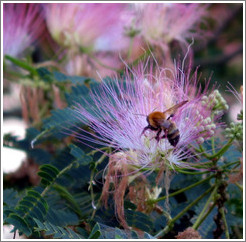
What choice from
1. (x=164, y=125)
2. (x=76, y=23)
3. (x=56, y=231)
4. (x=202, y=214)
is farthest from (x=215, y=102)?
(x=76, y=23)

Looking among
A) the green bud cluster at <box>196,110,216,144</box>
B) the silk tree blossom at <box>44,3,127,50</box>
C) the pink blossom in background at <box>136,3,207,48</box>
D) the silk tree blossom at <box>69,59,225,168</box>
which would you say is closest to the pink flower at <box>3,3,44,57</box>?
the silk tree blossom at <box>44,3,127,50</box>

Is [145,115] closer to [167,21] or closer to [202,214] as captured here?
[202,214]

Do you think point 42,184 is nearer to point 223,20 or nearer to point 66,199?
point 66,199

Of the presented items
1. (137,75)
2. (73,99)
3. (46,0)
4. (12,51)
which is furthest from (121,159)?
(46,0)

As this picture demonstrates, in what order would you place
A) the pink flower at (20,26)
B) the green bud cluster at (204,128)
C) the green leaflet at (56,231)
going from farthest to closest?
the pink flower at (20,26)
the green bud cluster at (204,128)
the green leaflet at (56,231)

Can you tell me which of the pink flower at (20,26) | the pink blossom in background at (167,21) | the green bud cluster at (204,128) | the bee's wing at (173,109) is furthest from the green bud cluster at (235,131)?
the pink flower at (20,26)

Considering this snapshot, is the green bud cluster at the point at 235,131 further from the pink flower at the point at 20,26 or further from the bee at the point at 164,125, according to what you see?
the pink flower at the point at 20,26
